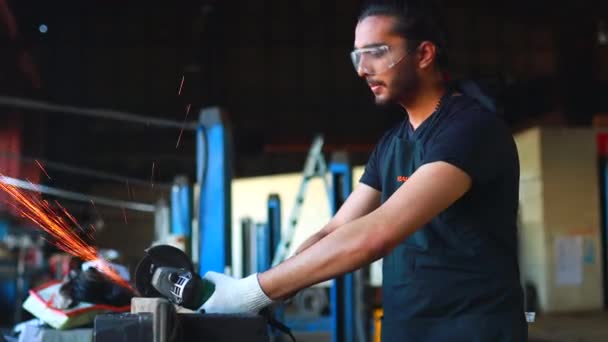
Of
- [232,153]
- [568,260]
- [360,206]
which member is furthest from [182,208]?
[360,206]

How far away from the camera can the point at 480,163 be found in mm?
1353

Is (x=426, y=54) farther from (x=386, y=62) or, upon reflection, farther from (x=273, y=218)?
(x=273, y=218)

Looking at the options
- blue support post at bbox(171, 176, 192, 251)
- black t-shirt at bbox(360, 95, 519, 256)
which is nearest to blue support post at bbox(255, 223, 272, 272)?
blue support post at bbox(171, 176, 192, 251)

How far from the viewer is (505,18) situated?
47.5 ft

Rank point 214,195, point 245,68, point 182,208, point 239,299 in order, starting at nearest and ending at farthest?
point 239,299 → point 214,195 → point 182,208 → point 245,68

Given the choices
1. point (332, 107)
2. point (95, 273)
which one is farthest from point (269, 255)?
point (332, 107)

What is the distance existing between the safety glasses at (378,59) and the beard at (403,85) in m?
0.02

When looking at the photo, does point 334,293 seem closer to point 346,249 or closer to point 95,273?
point 95,273

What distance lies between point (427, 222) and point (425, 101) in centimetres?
28

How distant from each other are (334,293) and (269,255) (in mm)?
1372

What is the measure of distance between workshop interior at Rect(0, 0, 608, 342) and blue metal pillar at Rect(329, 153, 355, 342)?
0.01 metres

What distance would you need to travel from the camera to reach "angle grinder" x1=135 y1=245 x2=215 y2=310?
4.20 feet

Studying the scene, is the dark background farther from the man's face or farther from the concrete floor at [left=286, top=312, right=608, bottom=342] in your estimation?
the man's face

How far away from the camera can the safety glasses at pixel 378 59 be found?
4.84 feet
